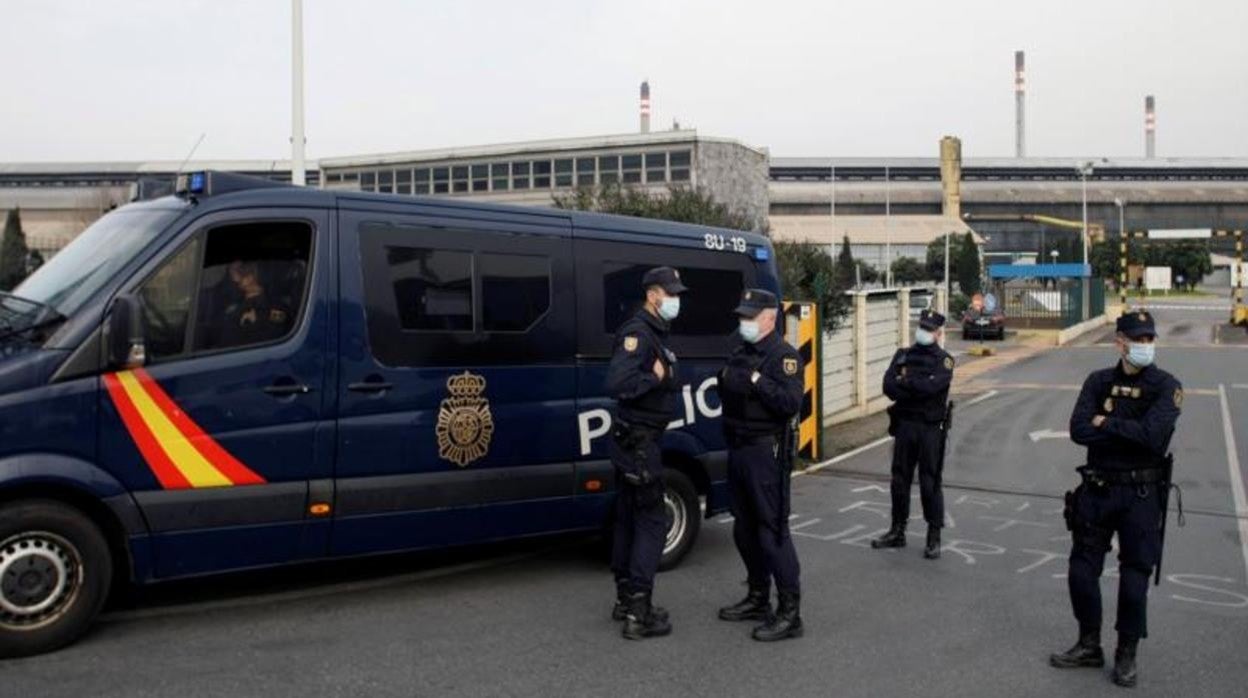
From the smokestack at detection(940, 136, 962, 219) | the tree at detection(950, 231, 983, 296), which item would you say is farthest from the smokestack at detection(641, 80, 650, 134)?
the tree at detection(950, 231, 983, 296)

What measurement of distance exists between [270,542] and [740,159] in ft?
190

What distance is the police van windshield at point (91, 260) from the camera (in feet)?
17.1

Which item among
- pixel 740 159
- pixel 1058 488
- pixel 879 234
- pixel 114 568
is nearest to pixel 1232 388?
pixel 1058 488

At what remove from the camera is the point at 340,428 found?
222 inches

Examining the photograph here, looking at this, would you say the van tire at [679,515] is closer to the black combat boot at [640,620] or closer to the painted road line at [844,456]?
the black combat boot at [640,620]

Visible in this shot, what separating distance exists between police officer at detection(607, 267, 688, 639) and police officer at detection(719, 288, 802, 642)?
401mm

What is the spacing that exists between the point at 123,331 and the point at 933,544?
5.54m

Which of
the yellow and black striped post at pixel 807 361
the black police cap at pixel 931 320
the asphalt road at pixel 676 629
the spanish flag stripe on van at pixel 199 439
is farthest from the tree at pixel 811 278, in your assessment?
the spanish flag stripe on van at pixel 199 439

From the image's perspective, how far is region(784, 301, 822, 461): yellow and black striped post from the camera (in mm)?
11367

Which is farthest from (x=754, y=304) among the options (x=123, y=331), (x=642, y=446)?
(x=123, y=331)

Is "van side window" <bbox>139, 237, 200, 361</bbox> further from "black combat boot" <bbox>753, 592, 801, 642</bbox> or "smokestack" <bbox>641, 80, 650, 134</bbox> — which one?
"smokestack" <bbox>641, 80, 650, 134</bbox>

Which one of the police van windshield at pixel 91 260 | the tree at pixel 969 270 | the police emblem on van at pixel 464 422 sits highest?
the tree at pixel 969 270

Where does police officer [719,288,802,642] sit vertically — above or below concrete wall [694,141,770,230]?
below

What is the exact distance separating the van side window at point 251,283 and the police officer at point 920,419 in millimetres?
4411
